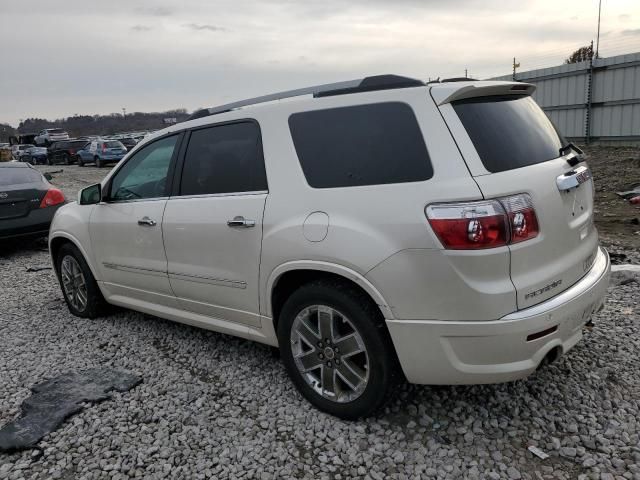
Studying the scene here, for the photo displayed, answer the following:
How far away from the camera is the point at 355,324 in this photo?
2.84 metres

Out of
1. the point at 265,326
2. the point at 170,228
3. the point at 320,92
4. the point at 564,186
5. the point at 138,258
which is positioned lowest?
the point at 265,326

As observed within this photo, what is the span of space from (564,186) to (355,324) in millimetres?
1339

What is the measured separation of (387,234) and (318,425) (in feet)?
4.07

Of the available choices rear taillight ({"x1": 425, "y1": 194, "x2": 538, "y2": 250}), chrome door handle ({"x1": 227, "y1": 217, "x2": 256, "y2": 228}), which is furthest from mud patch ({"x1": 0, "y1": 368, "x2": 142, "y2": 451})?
rear taillight ({"x1": 425, "y1": 194, "x2": 538, "y2": 250})

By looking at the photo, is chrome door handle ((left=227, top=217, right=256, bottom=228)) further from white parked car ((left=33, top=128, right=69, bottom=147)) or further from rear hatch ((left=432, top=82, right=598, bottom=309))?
white parked car ((left=33, top=128, right=69, bottom=147))

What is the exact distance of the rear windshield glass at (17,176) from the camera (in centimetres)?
828

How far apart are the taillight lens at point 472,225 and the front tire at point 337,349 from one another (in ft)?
1.93

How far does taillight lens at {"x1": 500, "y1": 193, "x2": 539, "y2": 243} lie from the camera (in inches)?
99.3

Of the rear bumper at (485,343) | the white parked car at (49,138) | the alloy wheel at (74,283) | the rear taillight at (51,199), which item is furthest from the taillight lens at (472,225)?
the white parked car at (49,138)

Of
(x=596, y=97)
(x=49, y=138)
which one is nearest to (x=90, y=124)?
(x=49, y=138)

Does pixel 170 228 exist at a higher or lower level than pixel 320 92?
lower

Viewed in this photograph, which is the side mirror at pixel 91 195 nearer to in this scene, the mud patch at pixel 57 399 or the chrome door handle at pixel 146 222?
the chrome door handle at pixel 146 222

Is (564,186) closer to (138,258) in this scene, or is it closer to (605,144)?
(138,258)

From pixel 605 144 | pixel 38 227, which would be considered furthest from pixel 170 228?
pixel 605 144
